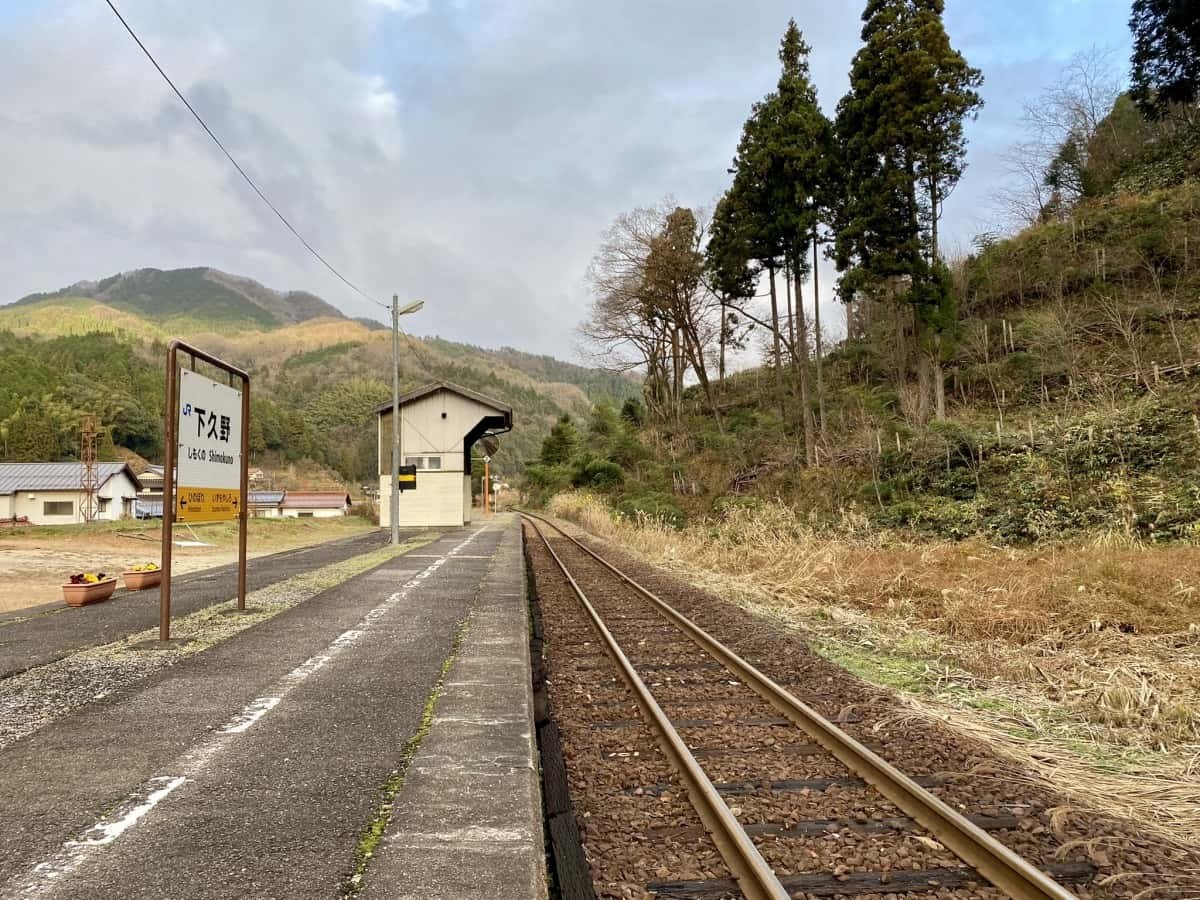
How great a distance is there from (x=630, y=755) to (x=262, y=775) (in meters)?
1.88

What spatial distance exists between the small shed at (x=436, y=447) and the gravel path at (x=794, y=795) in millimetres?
25388

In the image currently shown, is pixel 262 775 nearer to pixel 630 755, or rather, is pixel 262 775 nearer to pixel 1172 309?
pixel 630 755

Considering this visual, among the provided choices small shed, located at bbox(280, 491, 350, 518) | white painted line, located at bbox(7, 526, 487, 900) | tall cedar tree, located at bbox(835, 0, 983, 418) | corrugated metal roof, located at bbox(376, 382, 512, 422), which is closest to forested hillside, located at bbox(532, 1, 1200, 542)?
tall cedar tree, located at bbox(835, 0, 983, 418)

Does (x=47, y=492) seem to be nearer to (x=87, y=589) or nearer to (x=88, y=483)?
(x=88, y=483)

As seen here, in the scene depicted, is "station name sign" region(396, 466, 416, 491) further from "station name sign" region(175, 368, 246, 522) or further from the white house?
the white house

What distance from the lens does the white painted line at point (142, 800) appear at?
7.97 ft

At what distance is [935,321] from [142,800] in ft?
66.5

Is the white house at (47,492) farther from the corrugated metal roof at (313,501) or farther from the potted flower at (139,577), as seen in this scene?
the potted flower at (139,577)

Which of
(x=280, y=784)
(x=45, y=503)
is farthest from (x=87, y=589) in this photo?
(x=45, y=503)

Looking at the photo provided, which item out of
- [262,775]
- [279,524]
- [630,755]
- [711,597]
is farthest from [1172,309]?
[279,524]

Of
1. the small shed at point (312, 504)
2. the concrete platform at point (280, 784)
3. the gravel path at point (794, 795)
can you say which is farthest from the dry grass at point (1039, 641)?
the small shed at point (312, 504)

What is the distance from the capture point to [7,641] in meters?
6.48

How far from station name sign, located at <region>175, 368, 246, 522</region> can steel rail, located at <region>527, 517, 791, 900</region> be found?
4450mm

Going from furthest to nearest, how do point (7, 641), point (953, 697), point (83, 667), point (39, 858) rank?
point (7, 641)
point (83, 667)
point (953, 697)
point (39, 858)
